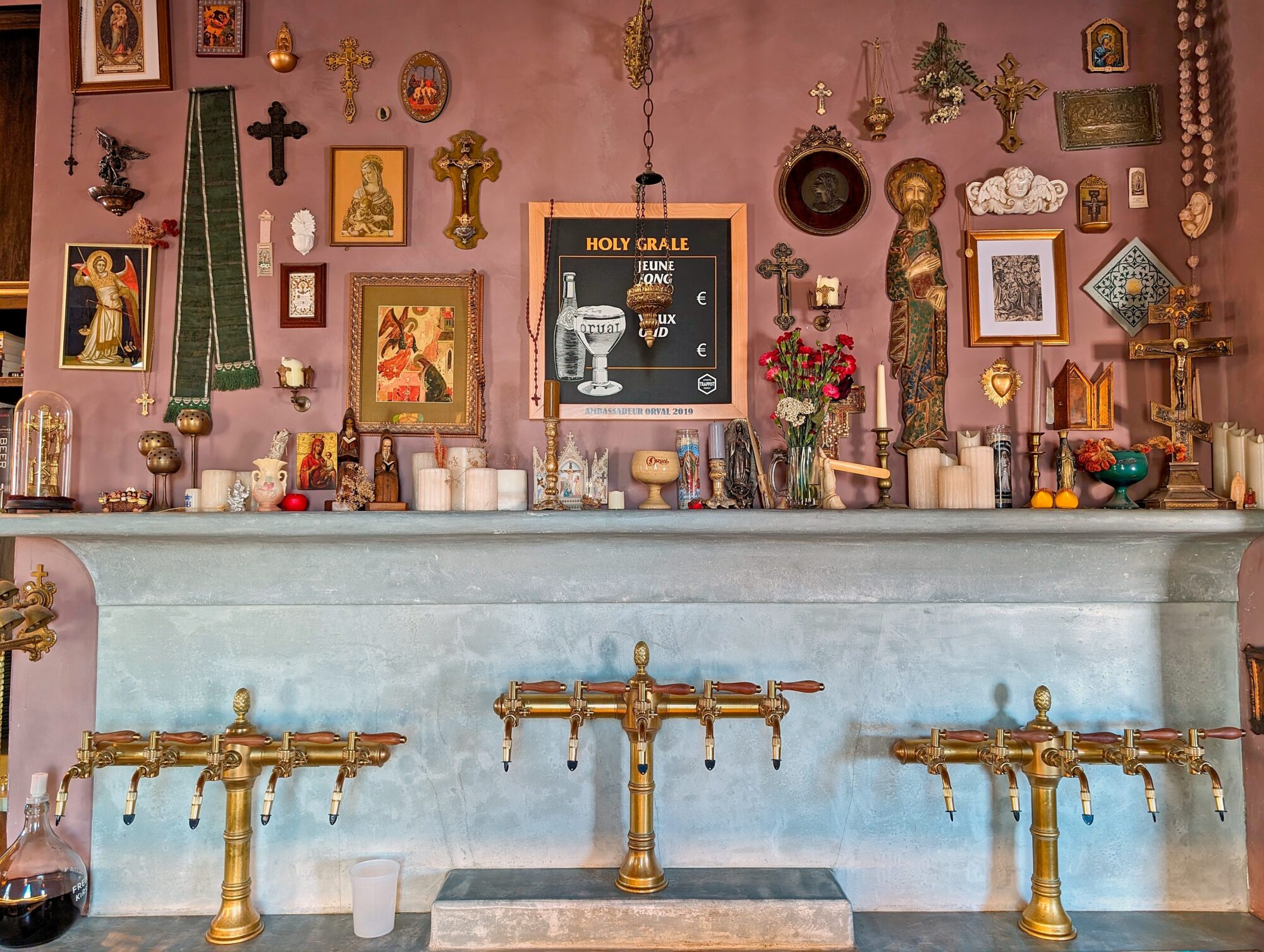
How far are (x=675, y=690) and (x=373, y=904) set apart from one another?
878 mm

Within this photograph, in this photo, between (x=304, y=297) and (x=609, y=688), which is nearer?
(x=609, y=688)

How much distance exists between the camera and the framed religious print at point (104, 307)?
90.2 inches

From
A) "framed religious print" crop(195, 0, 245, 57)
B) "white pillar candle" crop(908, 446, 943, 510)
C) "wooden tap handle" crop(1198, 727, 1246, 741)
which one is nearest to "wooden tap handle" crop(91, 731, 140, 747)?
"framed religious print" crop(195, 0, 245, 57)

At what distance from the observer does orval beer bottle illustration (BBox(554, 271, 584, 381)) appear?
7.57 ft

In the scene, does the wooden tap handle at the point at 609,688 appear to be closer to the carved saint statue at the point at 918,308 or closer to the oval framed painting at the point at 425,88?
the carved saint statue at the point at 918,308

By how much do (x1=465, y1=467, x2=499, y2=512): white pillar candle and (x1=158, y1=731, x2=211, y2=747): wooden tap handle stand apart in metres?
0.82

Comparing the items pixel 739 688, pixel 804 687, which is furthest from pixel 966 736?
pixel 739 688

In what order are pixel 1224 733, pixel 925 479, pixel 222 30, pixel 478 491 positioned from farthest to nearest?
pixel 222 30, pixel 925 479, pixel 478 491, pixel 1224 733

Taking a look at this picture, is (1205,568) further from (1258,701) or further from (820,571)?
(820,571)

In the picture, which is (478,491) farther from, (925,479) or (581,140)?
(925,479)

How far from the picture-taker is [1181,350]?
215cm

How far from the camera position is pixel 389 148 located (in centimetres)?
232

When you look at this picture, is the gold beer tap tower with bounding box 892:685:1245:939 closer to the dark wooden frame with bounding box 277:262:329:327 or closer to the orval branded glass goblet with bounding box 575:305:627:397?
the orval branded glass goblet with bounding box 575:305:627:397

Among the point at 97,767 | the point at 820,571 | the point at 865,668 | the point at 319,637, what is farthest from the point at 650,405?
the point at 97,767
